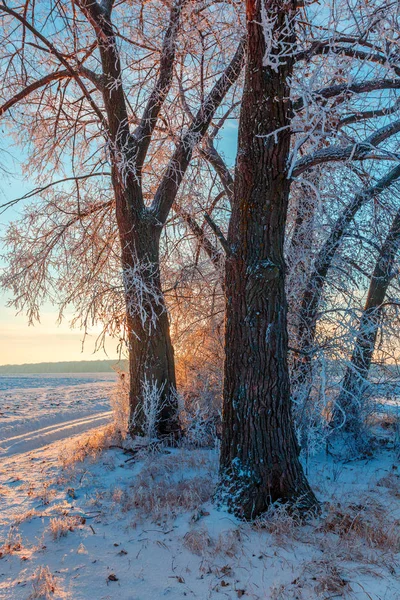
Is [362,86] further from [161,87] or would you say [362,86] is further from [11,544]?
[11,544]

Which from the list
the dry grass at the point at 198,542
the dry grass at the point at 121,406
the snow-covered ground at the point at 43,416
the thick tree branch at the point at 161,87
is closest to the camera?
the dry grass at the point at 198,542

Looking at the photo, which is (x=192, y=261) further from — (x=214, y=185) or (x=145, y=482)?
(x=145, y=482)

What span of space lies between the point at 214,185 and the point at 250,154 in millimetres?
4474

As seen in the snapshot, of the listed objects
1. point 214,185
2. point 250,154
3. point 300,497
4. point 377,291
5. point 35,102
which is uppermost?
point 35,102

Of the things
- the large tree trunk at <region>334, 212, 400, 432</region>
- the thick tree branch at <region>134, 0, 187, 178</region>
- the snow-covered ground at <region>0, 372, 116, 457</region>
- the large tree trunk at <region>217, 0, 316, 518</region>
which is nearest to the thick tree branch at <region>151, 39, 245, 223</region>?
the thick tree branch at <region>134, 0, 187, 178</region>

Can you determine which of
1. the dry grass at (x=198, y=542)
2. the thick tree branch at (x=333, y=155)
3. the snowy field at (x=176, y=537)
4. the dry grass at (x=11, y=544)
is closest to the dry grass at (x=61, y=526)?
the snowy field at (x=176, y=537)

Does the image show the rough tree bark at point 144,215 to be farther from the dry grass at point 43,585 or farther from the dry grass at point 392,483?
the dry grass at point 43,585

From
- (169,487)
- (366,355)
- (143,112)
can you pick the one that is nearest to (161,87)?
(143,112)

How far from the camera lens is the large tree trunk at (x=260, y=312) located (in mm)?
4598

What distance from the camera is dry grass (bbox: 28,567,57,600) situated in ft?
10.8

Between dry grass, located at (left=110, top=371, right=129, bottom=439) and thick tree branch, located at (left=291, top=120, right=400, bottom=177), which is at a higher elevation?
thick tree branch, located at (left=291, top=120, right=400, bottom=177)

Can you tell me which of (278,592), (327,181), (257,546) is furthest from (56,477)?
(327,181)

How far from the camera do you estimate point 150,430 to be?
7.21m

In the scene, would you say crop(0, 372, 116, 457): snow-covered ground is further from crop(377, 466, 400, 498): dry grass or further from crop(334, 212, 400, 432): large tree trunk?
crop(377, 466, 400, 498): dry grass
